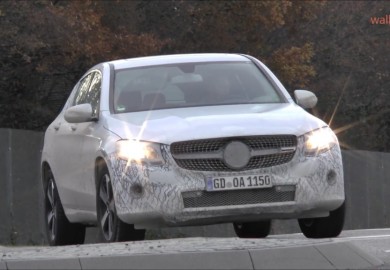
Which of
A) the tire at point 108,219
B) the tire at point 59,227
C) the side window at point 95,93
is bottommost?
the tire at point 59,227

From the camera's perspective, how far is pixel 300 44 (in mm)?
27062

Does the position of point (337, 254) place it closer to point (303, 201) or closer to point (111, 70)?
point (303, 201)

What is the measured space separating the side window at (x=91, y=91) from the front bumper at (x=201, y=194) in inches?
56.1

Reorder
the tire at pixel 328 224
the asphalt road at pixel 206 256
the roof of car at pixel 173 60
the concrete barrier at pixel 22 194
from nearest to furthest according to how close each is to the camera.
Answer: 1. the asphalt road at pixel 206 256
2. the tire at pixel 328 224
3. the roof of car at pixel 173 60
4. the concrete barrier at pixel 22 194

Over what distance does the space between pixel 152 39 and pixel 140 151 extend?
12702 millimetres

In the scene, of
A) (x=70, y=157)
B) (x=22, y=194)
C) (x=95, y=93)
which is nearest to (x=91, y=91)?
(x=95, y=93)

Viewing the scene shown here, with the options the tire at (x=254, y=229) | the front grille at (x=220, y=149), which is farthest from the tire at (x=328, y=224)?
the tire at (x=254, y=229)

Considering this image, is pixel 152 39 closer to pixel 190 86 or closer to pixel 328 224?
pixel 190 86

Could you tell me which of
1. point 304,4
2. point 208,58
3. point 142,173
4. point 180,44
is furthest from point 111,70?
point 304,4

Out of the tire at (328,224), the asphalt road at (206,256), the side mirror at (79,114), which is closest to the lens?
the asphalt road at (206,256)

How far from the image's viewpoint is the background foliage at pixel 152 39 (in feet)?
70.7

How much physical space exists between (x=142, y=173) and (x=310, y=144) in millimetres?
1373

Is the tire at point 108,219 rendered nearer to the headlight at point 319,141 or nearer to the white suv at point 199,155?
the white suv at point 199,155

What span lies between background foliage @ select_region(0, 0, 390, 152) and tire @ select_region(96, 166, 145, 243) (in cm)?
1055
